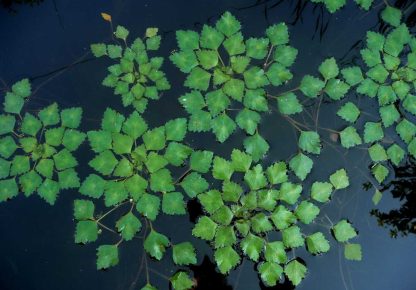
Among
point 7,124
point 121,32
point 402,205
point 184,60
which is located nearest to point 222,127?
point 184,60

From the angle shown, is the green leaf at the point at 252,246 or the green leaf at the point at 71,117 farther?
the green leaf at the point at 71,117

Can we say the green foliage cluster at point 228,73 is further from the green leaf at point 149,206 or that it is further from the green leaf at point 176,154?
the green leaf at point 149,206

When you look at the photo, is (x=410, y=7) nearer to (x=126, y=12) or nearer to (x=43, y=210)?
(x=126, y=12)

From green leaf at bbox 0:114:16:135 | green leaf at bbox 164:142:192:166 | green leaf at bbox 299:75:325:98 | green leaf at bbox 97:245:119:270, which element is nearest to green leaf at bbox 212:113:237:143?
green leaf at bbox 164:142:192:166

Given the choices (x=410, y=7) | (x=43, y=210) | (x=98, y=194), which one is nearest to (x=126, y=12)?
(x=98, y=194)

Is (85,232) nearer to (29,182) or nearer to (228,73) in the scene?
(29,182)

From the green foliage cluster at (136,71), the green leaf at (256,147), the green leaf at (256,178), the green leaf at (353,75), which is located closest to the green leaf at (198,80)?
the green foliage cluster at (136,71)
